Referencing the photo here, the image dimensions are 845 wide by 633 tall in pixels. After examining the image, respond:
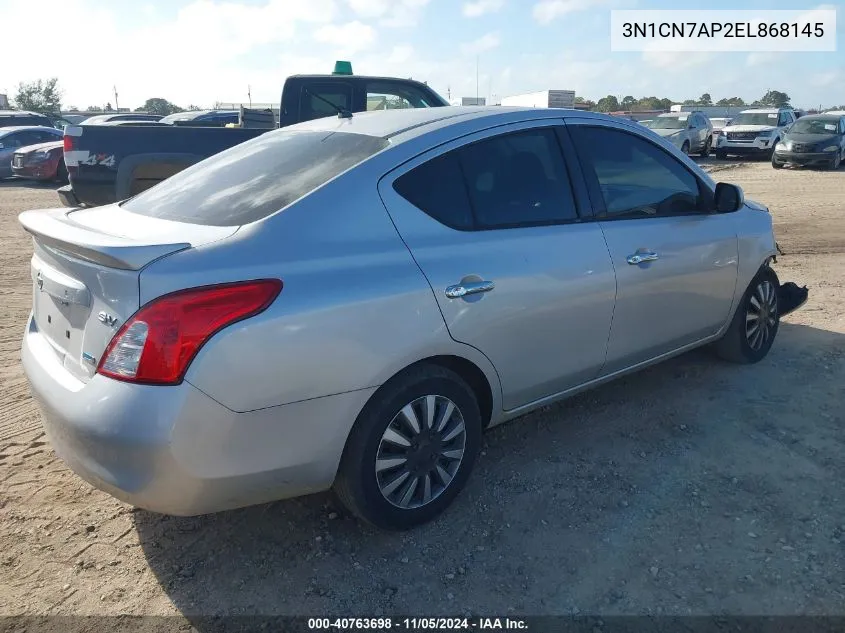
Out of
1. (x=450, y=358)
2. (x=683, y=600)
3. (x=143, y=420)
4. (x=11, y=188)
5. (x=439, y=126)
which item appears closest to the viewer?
(x=143, y=420)

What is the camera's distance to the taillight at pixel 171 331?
2234mm

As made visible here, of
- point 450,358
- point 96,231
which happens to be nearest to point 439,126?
point 450,358

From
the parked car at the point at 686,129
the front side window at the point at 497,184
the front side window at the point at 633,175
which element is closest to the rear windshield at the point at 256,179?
the front side window at the point at 497,184

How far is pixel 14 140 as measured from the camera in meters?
18.3

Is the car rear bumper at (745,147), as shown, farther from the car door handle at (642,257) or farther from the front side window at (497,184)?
the front side window at (497,184)

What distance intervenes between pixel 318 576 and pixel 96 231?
1.62m

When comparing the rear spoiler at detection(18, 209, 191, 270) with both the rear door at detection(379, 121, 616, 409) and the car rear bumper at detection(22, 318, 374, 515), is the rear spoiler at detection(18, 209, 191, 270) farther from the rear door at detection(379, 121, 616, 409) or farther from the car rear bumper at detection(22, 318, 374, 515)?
the rear door at detection(379, 121, 616, 409)

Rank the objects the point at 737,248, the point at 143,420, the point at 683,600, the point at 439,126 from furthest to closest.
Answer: the point at 737,248
the point at 439,126
the point at 683,600
the point at 143,420

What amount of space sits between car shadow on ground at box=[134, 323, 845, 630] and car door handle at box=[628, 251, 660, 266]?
0.96 meters

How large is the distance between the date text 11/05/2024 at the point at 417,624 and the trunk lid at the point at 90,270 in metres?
1.24

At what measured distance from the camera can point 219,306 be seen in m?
2.29

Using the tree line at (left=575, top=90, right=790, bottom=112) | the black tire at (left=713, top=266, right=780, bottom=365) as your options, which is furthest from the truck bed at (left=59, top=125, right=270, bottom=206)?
the tree line at (left=575, top=90, right=790, bottom=112)

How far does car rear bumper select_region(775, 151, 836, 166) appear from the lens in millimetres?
19188

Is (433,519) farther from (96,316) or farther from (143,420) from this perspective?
(96,316)
